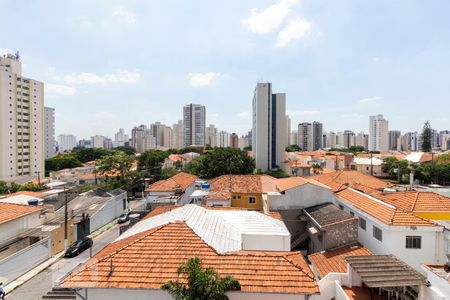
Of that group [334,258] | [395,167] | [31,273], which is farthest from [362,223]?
[395,167]

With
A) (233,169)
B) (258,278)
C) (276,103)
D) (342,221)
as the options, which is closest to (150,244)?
(258,278)

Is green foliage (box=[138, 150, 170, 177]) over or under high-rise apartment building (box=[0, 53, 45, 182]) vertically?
under

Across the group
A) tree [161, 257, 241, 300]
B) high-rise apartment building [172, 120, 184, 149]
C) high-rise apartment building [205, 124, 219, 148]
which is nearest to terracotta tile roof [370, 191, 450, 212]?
tree [161, 257, 241, 300]

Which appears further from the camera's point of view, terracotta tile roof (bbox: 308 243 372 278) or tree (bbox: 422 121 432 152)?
tree (bbox: 422 121 432 152)

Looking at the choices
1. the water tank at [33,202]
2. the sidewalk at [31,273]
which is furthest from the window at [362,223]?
the water tank at [33,202]

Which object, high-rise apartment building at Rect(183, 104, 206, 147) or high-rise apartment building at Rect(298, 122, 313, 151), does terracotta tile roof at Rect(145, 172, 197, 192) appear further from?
high-rise apartment building at Rect(298, 122, 313, 151)

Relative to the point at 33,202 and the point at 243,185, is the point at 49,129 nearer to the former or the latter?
the point at 33,202
